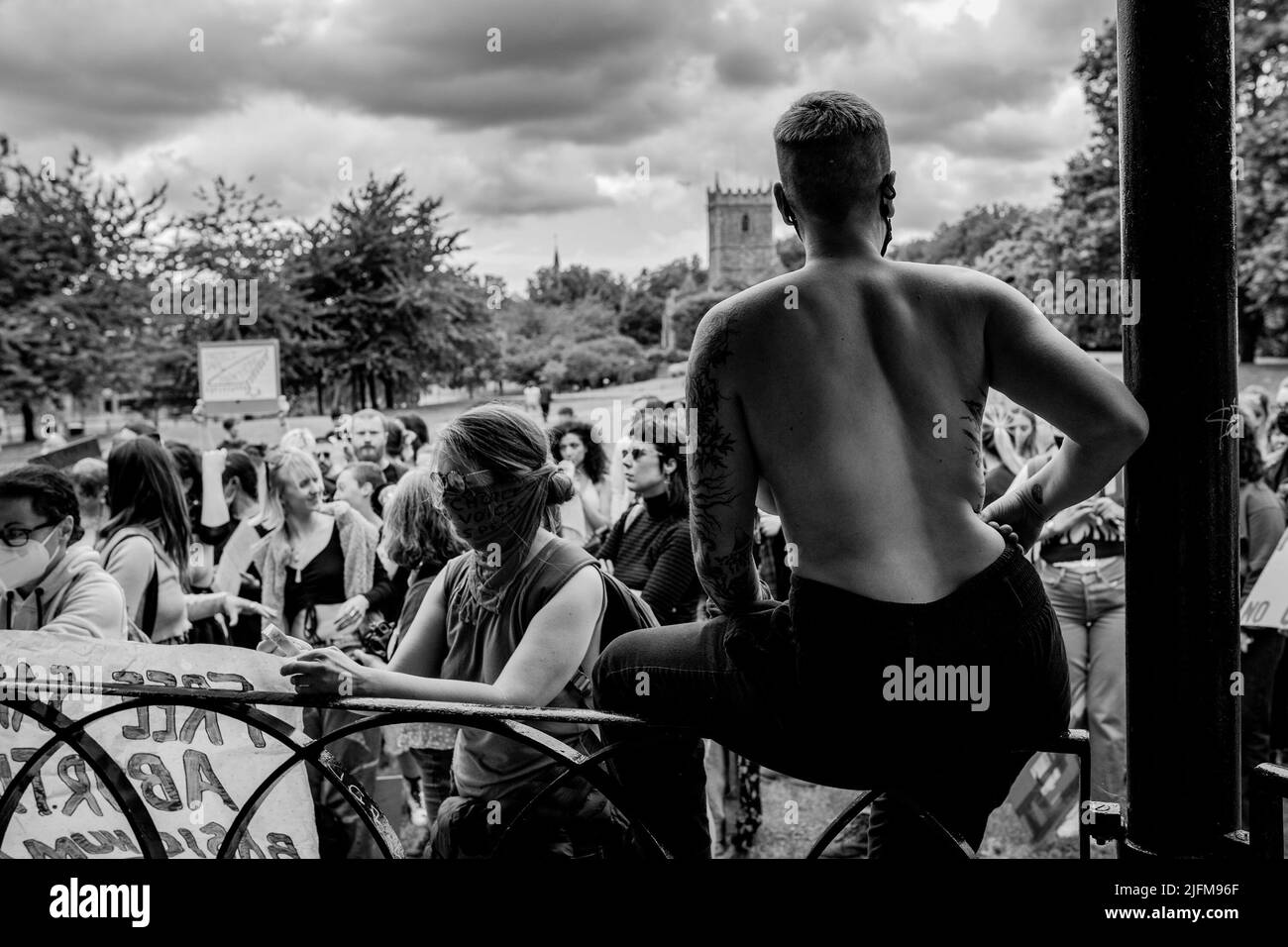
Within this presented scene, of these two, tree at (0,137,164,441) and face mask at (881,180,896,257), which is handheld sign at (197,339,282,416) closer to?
face mask at (881,180,896,257)

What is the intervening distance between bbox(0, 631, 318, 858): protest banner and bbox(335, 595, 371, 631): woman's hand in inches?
92.1

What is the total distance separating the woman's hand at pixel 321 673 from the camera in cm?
188

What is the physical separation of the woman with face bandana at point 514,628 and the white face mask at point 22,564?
3.81 feet

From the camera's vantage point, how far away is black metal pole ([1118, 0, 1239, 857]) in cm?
171

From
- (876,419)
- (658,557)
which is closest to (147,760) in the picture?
(876,419)

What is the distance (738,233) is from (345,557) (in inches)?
3075

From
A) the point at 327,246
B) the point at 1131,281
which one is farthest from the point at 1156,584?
the point at 327,246

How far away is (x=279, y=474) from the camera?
497 cm

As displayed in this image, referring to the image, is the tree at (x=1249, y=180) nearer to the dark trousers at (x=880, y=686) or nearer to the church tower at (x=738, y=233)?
the dark trousers at (x=880, y=686)

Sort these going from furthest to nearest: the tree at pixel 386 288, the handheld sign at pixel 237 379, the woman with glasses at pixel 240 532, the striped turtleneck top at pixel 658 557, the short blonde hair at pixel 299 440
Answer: the tree at pixel 386 288, the handheld sign at pixel 237 379, the short blonde hair at pixel 299 440, the woman with glasses at pixel 240 532, the striped turtleneck top at pixel 658 557

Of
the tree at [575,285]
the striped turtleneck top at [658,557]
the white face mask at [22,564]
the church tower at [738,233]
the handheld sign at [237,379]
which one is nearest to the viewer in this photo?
the white face mask at [22,564]

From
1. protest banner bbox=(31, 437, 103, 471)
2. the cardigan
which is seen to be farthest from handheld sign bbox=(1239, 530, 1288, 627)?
protest banner bbox=(31, 437, 103, 471)

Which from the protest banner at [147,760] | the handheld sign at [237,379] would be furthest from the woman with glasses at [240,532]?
the handheld sign at [237,379]
